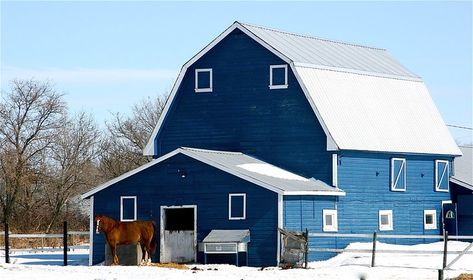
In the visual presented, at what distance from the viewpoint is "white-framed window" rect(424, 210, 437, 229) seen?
185 ft

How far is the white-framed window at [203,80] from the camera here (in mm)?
53906

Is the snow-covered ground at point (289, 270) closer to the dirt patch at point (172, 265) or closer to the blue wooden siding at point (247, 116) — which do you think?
the dirt patch at point (172, 265)

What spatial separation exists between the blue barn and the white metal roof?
0.07m

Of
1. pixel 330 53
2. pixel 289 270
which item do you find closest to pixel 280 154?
pixel 330 53

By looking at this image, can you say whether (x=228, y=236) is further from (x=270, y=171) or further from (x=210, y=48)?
(x=210, y=48)

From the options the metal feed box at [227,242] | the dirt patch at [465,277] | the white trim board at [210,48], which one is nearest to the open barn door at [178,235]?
the metal feed box at [227,242]

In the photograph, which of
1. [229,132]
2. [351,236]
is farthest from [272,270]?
[229,132]

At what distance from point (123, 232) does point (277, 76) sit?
8.94 m

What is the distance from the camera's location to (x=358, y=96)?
55.2 metres

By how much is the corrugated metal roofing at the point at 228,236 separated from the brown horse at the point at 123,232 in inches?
79.7

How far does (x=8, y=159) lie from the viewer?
7444 centimetres

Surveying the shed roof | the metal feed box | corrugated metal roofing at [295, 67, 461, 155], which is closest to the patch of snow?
corrugated metal roofing at [295, 67, 461, 155]

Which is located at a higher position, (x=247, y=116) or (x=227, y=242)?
(x=247, y=116)

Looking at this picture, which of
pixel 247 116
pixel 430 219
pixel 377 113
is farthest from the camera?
pixel 430 219
